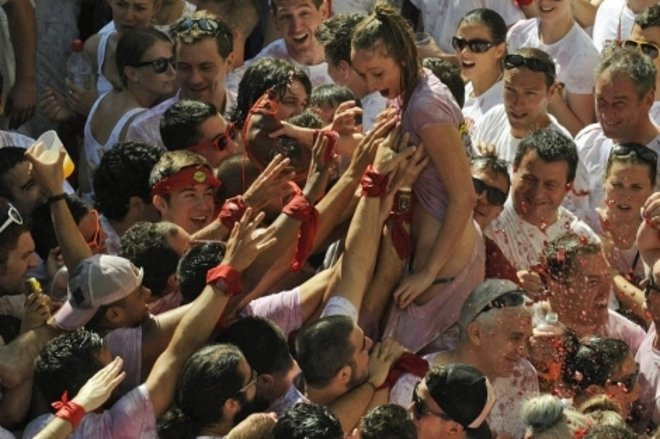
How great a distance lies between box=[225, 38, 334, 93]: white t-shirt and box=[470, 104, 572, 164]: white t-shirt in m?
0.92

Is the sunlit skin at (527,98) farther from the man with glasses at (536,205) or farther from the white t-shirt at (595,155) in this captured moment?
the man with glasses at (536,205)

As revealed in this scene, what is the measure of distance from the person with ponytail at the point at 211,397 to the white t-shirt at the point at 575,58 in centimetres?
405

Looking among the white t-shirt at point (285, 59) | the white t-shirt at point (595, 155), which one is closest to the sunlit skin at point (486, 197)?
the white t-shirt at point (595, 155)

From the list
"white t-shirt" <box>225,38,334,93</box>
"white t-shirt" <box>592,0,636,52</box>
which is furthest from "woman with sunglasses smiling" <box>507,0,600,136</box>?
"white t-shirt" <box>225,38,334,93</box>

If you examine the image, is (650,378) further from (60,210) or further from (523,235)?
(60,210)

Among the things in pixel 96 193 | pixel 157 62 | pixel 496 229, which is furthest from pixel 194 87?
pixel 496 229

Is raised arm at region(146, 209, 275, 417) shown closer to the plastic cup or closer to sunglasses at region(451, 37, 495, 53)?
the plastic cup

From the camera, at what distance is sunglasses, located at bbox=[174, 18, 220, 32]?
10375mm

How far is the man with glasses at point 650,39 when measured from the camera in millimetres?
10773

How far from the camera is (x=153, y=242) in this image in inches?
335

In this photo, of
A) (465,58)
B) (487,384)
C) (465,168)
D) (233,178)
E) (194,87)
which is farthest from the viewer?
(465,58)

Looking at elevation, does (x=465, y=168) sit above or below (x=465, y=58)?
above

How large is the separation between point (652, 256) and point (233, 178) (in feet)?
7.06

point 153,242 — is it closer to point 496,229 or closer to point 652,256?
point 496,229
